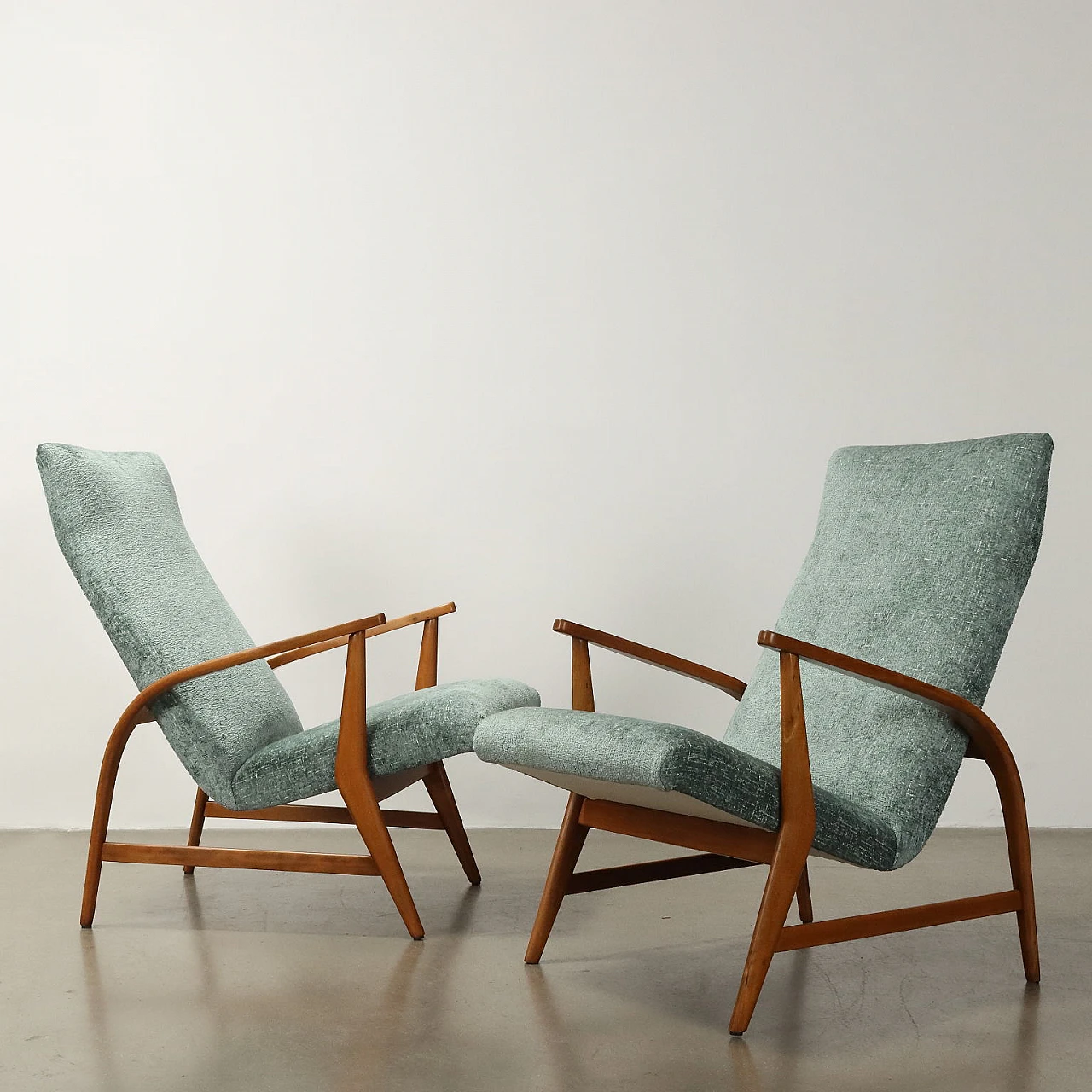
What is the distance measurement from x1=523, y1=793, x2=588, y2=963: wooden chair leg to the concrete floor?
0.07 m

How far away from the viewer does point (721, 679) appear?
2.59 metres

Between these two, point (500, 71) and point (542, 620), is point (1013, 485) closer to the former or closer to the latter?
point (542, 620)

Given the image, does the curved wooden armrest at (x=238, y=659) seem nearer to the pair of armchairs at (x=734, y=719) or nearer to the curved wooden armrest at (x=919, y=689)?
the pair of armchairs at (x=734, y=719)

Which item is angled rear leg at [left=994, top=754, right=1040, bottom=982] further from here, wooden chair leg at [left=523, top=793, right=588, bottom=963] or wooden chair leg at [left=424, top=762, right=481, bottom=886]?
wooden chair leg at [left=424, top=762, right=481, bottom=886]

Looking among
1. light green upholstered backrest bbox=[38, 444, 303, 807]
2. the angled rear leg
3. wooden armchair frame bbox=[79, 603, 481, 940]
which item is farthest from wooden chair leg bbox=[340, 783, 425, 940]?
the angled rear leg

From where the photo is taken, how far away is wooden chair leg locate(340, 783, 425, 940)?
2.46 m

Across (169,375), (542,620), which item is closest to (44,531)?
(169,375)

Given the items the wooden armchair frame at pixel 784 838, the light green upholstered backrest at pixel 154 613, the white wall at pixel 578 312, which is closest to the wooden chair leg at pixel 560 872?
the wooden armchair frame at pixel 784 838

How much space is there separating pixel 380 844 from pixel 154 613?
717 mm

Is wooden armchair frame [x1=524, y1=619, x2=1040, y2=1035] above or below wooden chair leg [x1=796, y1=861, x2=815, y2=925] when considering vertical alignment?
above

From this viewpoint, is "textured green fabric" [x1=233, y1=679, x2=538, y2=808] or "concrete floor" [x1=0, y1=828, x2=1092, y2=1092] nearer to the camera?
"concrete floor" [x1=0, y1=828, x2=1092, y2=1092]

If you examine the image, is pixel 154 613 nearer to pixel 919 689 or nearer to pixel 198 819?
pixel 198 819

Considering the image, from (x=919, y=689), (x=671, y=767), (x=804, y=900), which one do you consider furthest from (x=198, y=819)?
(x=919, y=689)

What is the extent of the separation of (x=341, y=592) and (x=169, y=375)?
2.90ft
